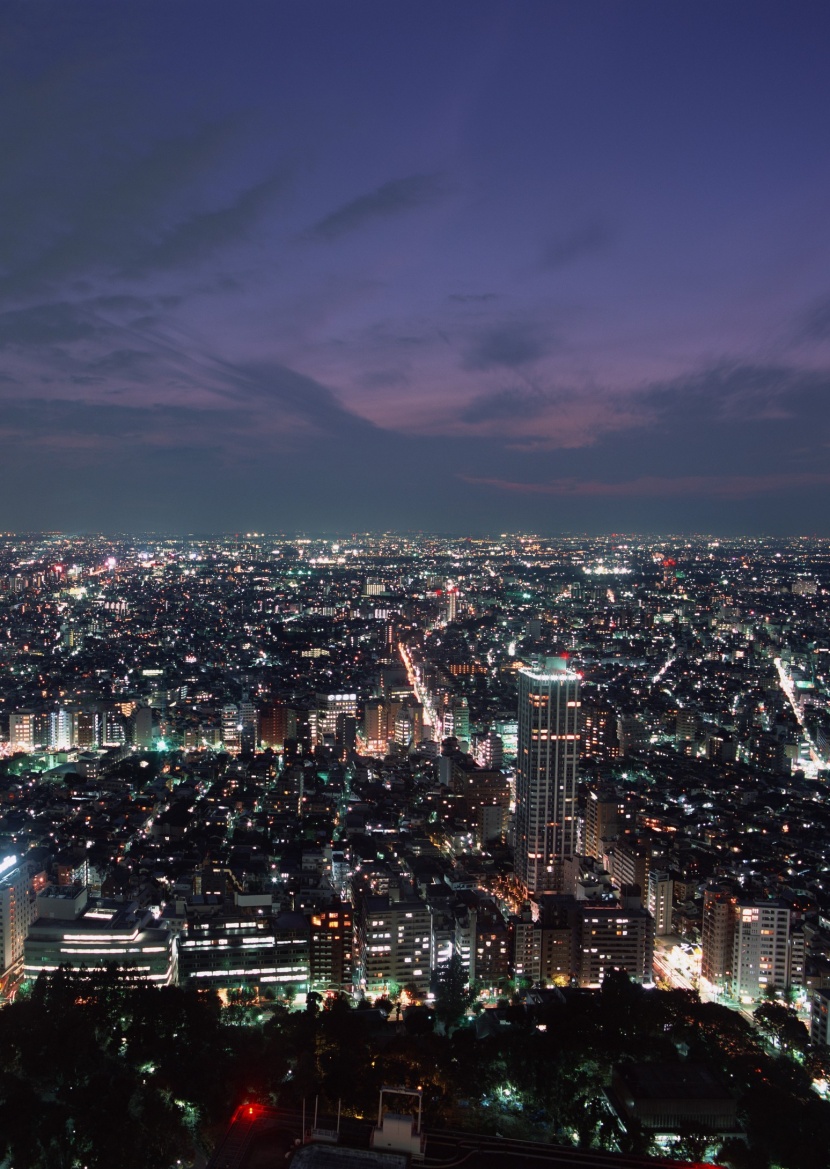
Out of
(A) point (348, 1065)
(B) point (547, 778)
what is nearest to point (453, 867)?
(B) point (547, 778)

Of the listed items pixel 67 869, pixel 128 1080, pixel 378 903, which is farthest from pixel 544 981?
pixel 67 869

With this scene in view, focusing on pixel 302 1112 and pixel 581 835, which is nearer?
pixel 302 1112

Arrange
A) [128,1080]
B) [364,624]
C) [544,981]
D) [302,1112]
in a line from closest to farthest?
1. [302,1112]
2. [128,1080]
3. [544,981]
4. [364,624]

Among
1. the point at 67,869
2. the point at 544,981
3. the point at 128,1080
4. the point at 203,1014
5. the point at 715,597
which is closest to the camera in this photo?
the point at 128,1080

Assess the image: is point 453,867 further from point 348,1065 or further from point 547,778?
point 348,1065

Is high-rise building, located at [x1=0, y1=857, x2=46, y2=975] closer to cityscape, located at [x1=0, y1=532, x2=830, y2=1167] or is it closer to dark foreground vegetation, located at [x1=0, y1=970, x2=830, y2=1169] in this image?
cityscape, located at [x1=0, y1=532, x2=830, y2=1167]

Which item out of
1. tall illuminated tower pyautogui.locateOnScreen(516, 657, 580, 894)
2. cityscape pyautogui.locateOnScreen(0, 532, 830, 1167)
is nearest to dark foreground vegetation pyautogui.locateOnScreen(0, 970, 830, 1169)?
cityscape pyautogui.locateOnScreen(0, 532, 830, 1167)

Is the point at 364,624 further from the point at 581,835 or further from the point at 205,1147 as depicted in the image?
the point at 205,1147

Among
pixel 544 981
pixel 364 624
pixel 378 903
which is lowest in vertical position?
pixel 544 981
